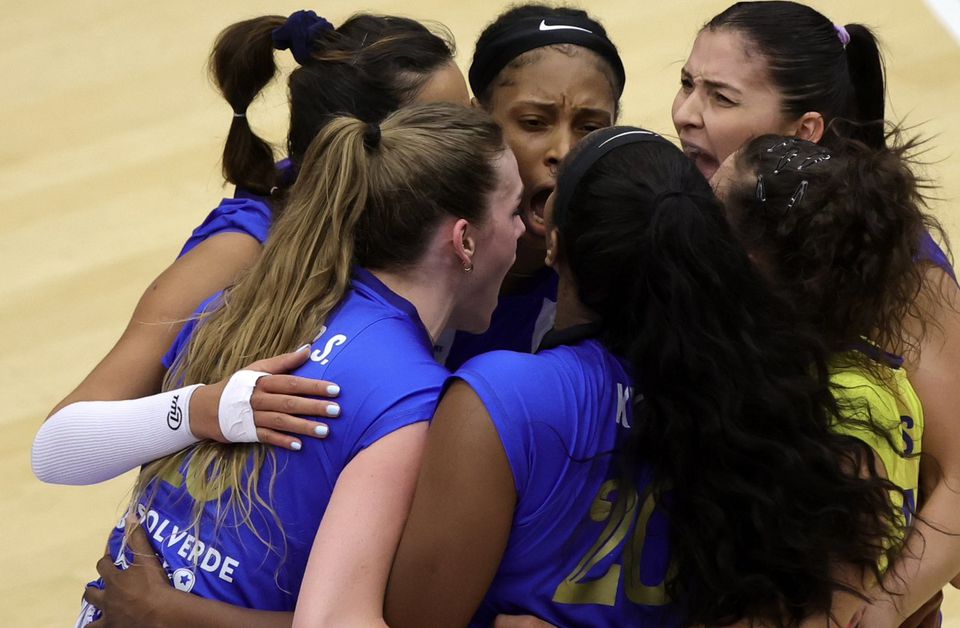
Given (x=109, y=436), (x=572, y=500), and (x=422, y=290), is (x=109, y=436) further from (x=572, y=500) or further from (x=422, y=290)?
(x=572, y=500)

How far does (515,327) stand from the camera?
3018 millimetres

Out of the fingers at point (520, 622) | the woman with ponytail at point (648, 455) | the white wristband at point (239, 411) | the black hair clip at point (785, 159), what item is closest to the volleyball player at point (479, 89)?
the white wristband at point (239, 411)

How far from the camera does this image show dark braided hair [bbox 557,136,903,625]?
1987mm

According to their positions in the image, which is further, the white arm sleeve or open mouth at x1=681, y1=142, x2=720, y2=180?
open mouth at x1=681, y1=142, x2=720, y2=180

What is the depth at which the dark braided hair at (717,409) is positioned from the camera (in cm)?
199

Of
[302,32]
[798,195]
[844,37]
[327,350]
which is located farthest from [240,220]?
[844,37]

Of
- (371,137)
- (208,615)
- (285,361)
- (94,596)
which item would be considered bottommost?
(94,596)

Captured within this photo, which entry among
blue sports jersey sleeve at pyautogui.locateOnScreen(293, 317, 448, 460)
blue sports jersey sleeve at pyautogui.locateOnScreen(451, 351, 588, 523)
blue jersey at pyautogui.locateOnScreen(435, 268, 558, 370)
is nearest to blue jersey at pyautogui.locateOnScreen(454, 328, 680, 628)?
blue sports jersey sleeve at pyautogui.locateOnScreen(451, 351, 588, 523)

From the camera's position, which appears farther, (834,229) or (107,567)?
(107,567)

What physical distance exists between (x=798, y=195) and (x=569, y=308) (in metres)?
0.40

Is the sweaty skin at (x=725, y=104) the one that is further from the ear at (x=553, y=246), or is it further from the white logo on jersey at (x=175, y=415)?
the white logo on jersey at (x=175, y=415)

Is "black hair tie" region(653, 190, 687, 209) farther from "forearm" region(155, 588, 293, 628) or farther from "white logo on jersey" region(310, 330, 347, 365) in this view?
"forearm" region(155, 588, 293, 628)

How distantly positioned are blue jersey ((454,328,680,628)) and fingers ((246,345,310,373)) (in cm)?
33

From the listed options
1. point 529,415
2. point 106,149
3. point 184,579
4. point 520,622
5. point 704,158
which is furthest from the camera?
point 106,149
